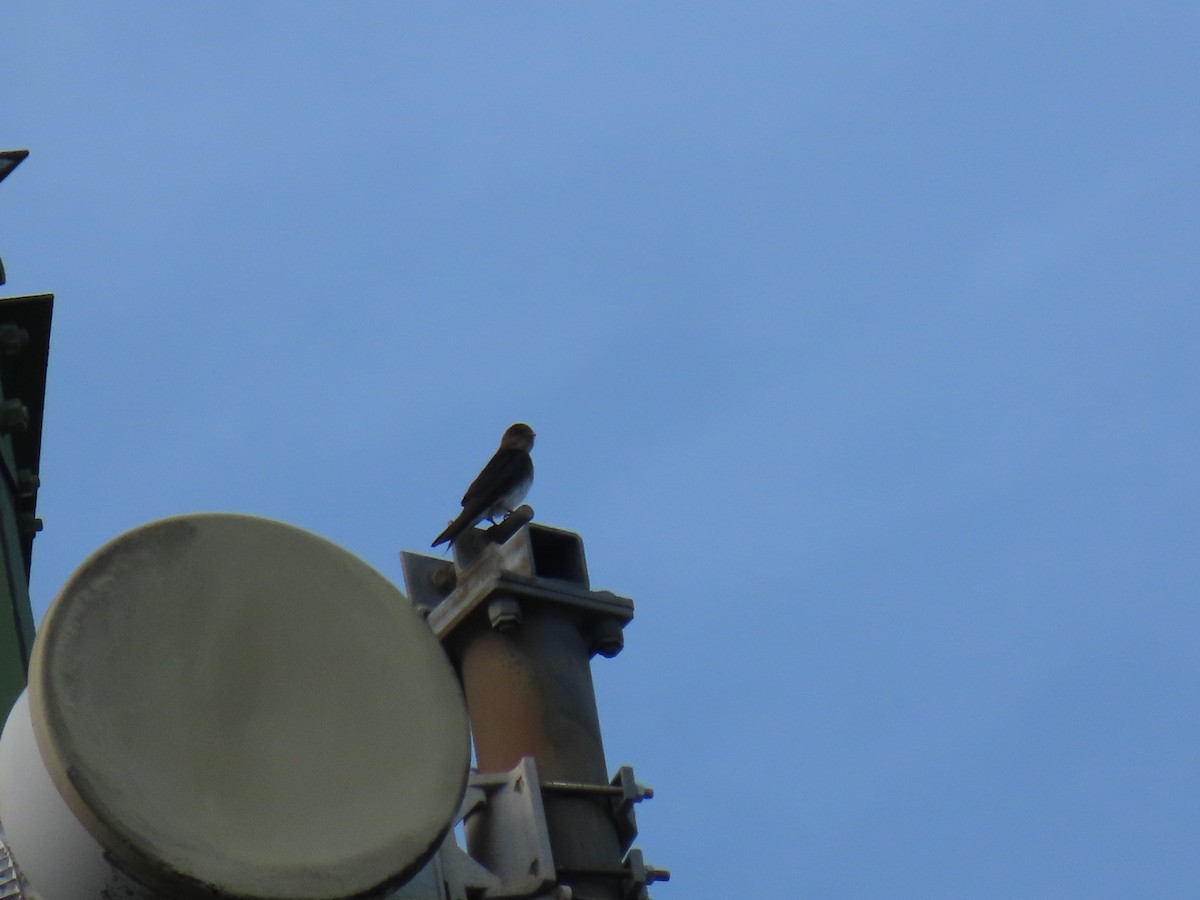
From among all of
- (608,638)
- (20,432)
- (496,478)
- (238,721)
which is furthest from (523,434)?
(238,721)

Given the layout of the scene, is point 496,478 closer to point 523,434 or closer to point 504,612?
point 523,434

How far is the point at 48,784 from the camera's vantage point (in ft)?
7.76

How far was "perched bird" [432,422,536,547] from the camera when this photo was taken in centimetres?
840

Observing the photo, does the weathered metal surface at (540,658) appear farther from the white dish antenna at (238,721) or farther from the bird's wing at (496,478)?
the bird's wing at (496,478)

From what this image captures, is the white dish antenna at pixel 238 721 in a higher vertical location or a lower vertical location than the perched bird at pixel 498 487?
lower

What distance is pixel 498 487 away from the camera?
861 centimetres

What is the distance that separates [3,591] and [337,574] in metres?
3.02

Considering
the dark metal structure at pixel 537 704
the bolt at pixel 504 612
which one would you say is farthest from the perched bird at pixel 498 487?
the bolt at pixel 504 612

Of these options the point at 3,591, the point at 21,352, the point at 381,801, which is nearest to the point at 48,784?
the point at 381,801

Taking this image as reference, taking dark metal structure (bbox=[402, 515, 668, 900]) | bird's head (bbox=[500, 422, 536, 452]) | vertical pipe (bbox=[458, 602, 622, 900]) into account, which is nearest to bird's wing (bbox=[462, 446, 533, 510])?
bird's head (bbox=[500, 422, 536, 452])

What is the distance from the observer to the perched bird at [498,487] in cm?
840

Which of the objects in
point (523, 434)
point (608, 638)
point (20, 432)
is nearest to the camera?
point (608, 638)

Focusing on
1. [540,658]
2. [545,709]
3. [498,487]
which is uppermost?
[498,487]

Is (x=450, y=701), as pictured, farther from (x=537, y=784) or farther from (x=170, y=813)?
(x=537, y=784)
